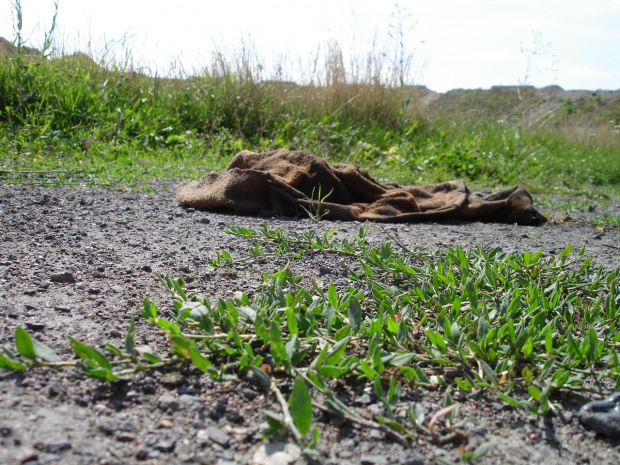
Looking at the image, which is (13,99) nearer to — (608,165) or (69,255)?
(69,255)

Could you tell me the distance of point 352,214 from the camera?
344 centimetres

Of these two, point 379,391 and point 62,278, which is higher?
point 62,278

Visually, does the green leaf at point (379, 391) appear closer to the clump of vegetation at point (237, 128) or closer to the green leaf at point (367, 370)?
the green leaf at point (367, 370)

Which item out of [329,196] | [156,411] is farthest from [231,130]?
[156,411]

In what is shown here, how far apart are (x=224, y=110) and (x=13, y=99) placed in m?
2.47

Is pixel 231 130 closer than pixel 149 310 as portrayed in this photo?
No

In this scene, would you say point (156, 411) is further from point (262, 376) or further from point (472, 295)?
point (472, 295)

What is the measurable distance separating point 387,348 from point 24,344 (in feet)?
2.75

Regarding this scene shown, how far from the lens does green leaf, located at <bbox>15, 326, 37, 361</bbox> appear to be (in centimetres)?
112

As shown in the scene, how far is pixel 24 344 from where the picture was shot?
1132 mm

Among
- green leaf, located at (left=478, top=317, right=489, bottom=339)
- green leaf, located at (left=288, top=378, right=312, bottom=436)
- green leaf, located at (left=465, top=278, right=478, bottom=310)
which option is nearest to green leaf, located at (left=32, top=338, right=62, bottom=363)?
green leaf, located at (left=288, top=378, right=312, bottom=436)

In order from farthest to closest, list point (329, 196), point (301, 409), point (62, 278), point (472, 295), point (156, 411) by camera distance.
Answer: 1. point (329, 196)
2. point (62, 278)
3. point (472, 295)
4. point (156, 411)
5. point (301, 409)

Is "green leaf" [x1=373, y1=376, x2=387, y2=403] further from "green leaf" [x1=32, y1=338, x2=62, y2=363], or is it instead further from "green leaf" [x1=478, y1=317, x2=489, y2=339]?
"green leaf" [x1=32, y1=338, x2=62, y2=363]

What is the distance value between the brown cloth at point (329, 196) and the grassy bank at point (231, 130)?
796mm
